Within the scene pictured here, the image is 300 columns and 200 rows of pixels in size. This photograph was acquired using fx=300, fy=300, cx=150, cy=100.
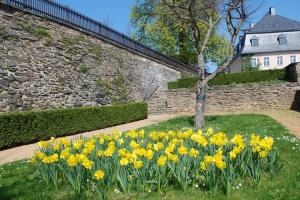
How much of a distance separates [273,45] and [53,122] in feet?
121

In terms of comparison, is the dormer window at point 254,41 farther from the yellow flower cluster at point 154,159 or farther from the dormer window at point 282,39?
the yellow flower cluster at point 154,159

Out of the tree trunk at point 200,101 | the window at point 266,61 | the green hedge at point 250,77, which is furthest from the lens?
the window at point 266,61

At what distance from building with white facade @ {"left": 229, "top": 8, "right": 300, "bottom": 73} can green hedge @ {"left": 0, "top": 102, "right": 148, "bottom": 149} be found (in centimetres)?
2953

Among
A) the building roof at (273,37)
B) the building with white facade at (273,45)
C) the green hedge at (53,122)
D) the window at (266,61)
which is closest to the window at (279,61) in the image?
the building with white facade at (273,45)

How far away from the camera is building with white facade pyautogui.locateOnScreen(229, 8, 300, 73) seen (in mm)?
40062

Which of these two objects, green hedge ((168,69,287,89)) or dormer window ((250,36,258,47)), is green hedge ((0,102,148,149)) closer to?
green hedge ((168,69,287,89))

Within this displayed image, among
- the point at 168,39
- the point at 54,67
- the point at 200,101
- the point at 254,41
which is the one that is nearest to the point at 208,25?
the point at 200,101

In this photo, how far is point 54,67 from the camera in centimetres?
1301

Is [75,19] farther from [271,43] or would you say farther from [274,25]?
[274,25]

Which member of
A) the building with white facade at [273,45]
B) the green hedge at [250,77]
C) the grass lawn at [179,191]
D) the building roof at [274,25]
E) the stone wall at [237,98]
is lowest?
the grass lawn at [179,191]

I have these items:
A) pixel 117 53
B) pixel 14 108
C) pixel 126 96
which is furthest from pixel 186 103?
pixel 14 108

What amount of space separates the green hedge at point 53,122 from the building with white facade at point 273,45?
29.5m

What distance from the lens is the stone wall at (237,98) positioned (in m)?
17.7

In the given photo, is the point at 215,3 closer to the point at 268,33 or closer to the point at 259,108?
the point at 259,108
